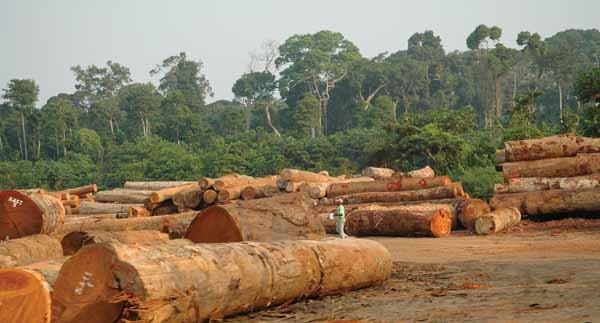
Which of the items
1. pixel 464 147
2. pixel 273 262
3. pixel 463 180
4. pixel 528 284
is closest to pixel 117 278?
pixel 273 262

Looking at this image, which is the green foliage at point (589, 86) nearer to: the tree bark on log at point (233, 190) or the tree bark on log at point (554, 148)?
the tree bark on log at point (554, 148)

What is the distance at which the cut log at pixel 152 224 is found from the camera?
47.4 ft

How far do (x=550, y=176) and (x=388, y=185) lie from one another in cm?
507

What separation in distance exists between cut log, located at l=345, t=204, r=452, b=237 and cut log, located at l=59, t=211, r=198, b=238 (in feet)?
15.4

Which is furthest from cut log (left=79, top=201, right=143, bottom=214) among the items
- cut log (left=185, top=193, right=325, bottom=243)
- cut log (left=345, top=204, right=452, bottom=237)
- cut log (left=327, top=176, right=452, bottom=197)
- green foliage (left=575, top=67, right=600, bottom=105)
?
cut log (left=185, top=193, right=325, bottom=243)

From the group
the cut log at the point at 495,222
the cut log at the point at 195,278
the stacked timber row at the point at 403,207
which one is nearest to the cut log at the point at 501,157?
the stacked timber row at the point at 403,207

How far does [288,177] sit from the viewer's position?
25609mm

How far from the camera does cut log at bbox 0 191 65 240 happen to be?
13383 mm

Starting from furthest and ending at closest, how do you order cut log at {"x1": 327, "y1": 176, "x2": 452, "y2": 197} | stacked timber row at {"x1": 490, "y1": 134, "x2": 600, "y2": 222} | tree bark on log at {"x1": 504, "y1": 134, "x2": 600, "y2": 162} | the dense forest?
1. the dense forest
2. cut log at {"x1": 327, "y1": 176, "x2": 452, "y2": 197}
3. tree bark on log at {"x1": 504, "y1": 134, "x2": 600, "y2": 162}
4. stacked timber row at {"x1": 490, "y1": 134, "x2": 600, "y2": 222}

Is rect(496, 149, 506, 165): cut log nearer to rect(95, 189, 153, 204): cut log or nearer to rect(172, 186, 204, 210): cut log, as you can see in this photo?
rect(172, 186, 204, 210): cut log

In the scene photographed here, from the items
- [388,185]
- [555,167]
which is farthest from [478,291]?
[388,185]

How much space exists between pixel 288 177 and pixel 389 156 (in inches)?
503

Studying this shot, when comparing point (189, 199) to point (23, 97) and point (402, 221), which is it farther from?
point (23, 97)

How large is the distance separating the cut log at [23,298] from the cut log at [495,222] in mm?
13625
